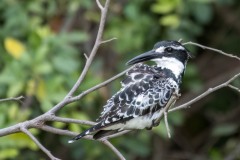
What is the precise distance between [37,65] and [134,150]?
107 centimetres

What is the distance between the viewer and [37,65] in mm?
4504

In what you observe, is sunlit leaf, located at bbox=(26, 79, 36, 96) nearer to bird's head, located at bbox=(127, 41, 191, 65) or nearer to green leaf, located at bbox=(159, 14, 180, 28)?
green leaf, located at bbox=(159, 14, 180, 28)

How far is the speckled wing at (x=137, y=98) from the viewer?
333 centimetres

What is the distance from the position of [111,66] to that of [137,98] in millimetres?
1911

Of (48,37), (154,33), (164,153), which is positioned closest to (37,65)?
(48,37)

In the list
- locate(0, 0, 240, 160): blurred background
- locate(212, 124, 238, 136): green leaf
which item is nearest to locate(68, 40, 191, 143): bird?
locate(0, 0, 240, 160): blurred background

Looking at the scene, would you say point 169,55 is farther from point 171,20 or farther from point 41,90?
point 171,20

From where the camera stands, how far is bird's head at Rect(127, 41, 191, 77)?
3.59 meters

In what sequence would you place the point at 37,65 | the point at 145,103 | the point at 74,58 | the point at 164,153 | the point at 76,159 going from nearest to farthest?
the point at 145,103
the point at 37,65
the point at 74,58
the point at 76,159
the point at 164,153

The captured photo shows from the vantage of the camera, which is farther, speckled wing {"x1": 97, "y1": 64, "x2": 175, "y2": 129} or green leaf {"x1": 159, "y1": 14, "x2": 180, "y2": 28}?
green leaf {"x1": 159, "y1": 14, "x2": 180, "y2": 28}

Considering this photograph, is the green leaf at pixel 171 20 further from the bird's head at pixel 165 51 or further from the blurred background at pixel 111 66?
the bird's head at pixel 165 51

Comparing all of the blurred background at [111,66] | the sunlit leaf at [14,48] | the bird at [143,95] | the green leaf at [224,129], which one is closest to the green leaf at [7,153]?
the blurred background at [111,66]

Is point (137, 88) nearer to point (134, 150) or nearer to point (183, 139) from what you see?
point (134, 150)

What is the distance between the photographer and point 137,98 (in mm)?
3398
